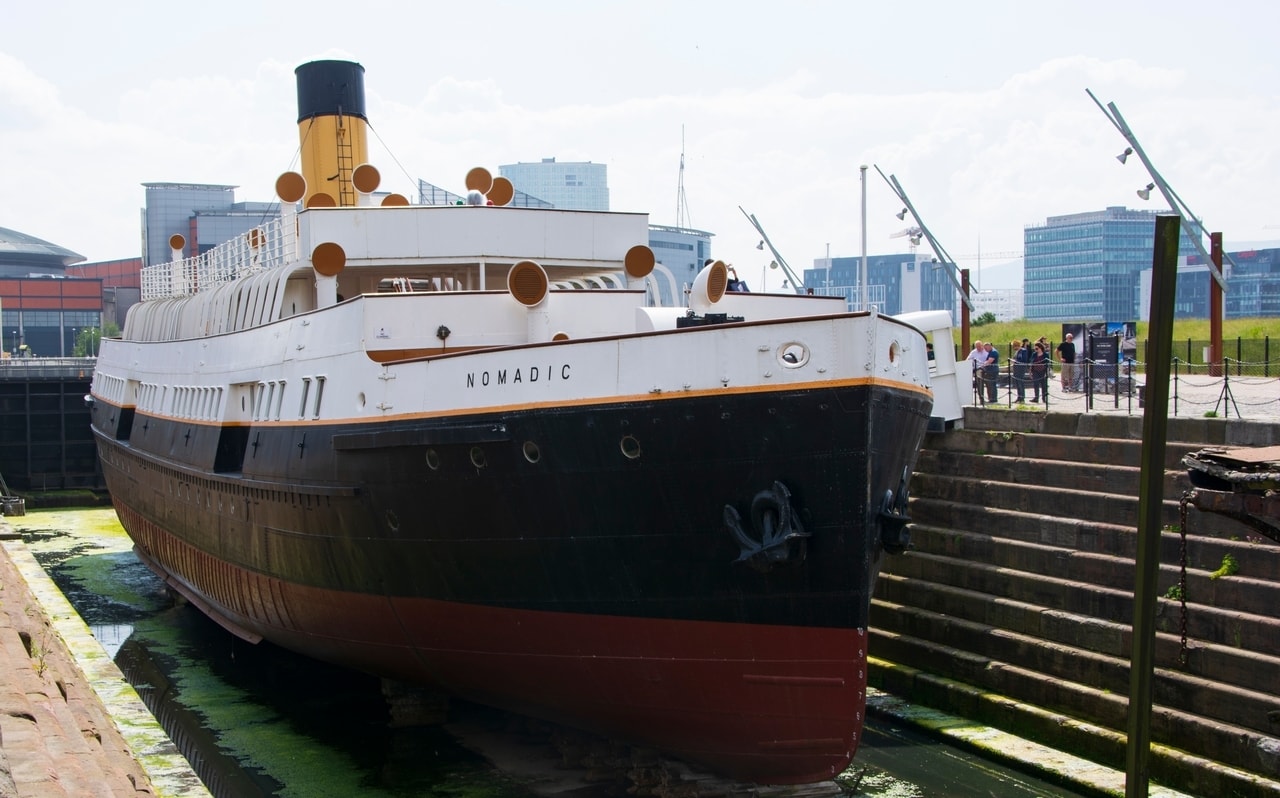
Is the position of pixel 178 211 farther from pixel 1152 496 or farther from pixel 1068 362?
pixel 1152 496

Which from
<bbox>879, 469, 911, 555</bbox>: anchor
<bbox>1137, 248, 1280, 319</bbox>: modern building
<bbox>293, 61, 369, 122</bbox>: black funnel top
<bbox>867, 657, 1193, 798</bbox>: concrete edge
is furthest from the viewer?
<bbox>1137, 248, 1280, 319</bbox>: modern building

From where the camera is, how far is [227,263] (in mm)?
25266

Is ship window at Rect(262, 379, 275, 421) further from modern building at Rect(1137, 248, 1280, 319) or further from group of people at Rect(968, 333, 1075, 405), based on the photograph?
modern building at Rect(1137, 248, 1280, 319)

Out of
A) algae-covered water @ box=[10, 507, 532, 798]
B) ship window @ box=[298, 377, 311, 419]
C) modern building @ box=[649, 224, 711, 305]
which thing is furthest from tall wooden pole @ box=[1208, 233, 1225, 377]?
modern building @ box=[649, 224, 711, 305]

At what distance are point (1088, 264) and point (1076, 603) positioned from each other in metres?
155

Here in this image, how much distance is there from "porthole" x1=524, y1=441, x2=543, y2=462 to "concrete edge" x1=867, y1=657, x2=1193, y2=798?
22.7ft

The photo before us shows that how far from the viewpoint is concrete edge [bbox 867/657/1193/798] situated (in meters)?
13.8

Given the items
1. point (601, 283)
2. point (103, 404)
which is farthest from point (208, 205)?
point (601, 283)

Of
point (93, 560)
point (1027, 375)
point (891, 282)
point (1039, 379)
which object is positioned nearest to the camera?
point (1039, 379)

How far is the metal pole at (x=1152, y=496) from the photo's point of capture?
29.7 ft

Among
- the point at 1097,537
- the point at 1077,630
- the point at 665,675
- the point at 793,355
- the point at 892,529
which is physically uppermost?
the point at 793,355

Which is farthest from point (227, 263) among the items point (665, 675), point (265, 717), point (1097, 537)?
point (1097, 537)

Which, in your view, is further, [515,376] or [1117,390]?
[1117,390]

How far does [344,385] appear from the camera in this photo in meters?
15.4
